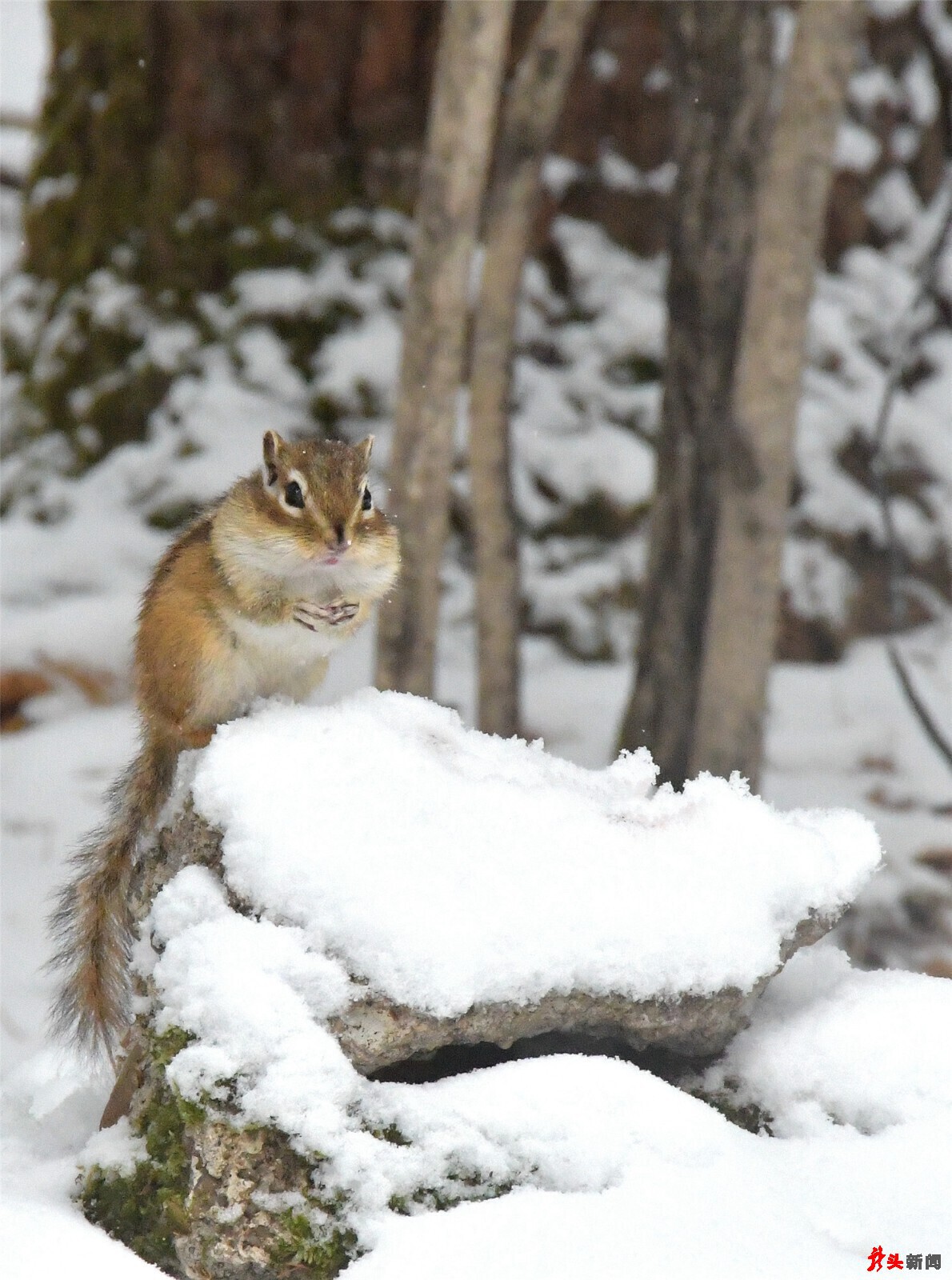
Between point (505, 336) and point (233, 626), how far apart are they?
6.87 ft

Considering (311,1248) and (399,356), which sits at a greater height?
(399,356)

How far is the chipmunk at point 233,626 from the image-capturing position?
2393mm

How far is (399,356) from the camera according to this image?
4887 mm

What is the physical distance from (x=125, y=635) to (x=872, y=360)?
3.13 m

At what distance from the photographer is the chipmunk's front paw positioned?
96.5 inches

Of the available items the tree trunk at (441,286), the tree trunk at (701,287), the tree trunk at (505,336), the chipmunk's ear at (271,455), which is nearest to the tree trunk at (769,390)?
the tree trunk at (701,287)

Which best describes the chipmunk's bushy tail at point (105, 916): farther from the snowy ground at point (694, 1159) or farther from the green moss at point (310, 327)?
the green moss at point (310, 327)

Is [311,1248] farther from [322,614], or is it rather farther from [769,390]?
[769,390]

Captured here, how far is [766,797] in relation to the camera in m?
4.81

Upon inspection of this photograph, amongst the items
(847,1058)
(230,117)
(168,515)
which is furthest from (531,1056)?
(230,117)

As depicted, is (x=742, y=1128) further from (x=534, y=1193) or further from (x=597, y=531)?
(x=597, y=531)

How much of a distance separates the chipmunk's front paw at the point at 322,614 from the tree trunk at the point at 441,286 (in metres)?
1.48

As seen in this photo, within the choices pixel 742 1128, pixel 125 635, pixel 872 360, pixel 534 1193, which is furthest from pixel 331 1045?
pixel 872 360

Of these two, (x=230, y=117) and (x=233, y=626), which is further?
(x=230, y=117)
